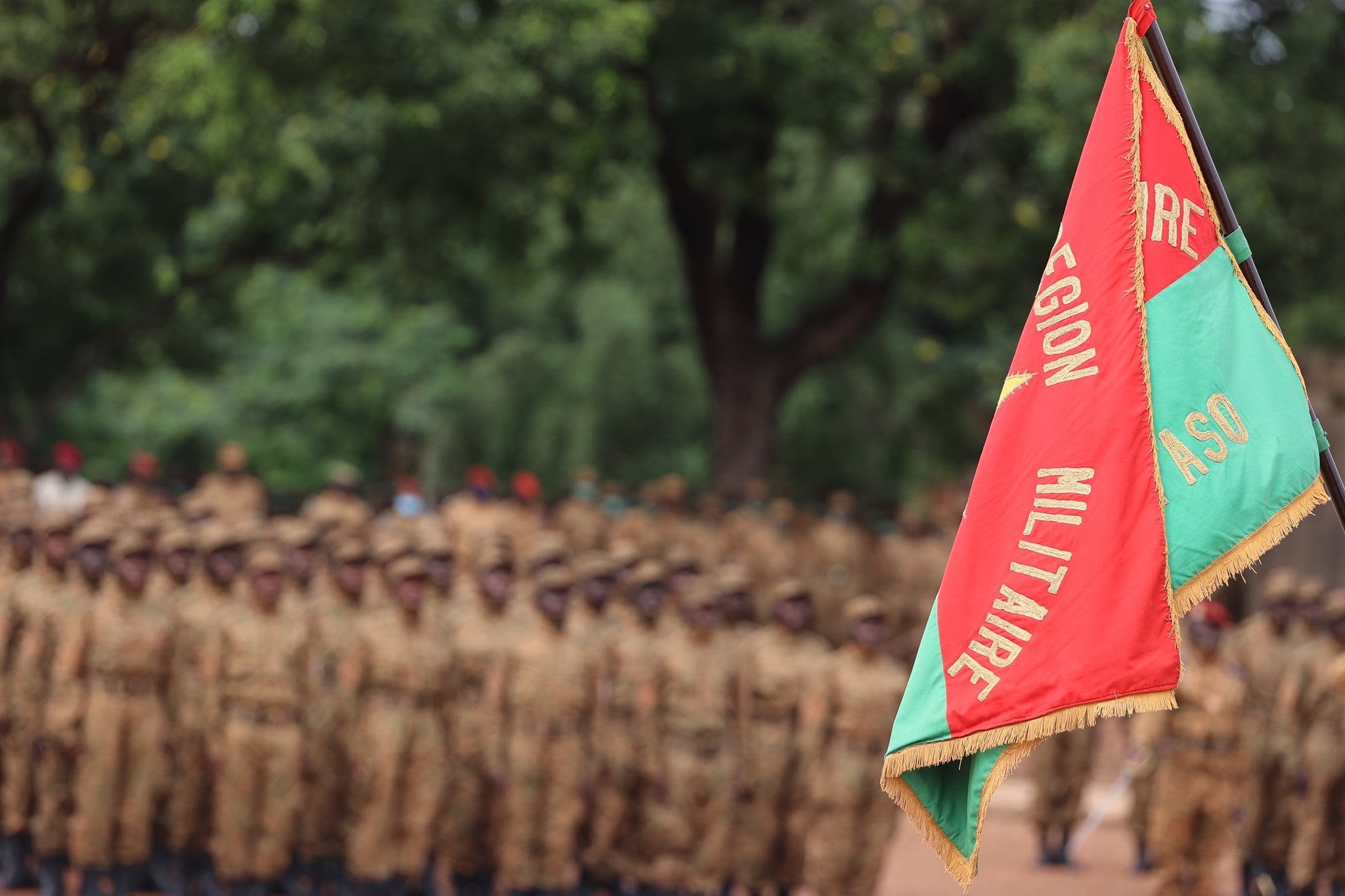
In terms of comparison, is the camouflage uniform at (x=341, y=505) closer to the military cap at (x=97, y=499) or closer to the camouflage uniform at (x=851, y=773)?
the military cap at (x=97, y=499)

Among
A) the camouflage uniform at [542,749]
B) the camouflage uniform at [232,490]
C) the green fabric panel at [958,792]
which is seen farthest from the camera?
the camouflage uniform at [232,490]

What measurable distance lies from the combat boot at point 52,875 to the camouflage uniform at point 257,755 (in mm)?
970

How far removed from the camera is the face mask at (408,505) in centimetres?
1566

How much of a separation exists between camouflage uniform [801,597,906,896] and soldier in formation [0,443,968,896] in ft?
0.05

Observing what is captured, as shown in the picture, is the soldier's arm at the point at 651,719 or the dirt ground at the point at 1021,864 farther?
the dirt ground at the point at 1021,864

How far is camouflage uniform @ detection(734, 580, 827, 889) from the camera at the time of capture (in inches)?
386

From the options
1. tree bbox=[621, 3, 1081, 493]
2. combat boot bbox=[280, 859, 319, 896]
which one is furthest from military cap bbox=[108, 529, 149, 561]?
tree bbox=[621, 3, 1081, 493]

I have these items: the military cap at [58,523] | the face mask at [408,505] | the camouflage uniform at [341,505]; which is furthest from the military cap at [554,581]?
the face mask at [408,505]

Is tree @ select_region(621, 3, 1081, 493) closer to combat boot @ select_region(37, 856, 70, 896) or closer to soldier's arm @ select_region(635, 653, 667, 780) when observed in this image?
soldier's arm @ select_region(635, 653, 667, 780)

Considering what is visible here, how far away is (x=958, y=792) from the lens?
4.55 metres

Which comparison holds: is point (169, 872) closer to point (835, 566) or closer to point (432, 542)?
point (432, 542)

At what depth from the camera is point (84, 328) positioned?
69.4 feet

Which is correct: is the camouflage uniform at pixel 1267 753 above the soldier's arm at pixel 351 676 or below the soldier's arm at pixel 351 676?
below

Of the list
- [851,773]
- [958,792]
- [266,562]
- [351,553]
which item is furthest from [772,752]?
[958,792]
